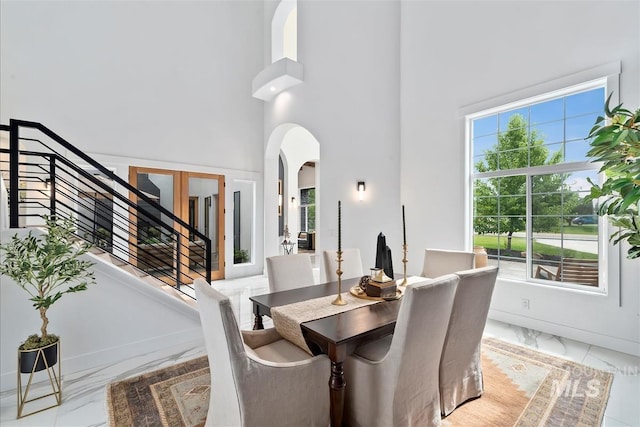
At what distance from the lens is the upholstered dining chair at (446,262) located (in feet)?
9.25

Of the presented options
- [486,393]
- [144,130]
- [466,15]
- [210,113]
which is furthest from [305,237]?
[486,393]

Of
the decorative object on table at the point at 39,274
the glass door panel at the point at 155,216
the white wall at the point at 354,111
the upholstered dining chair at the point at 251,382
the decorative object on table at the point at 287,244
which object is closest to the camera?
the upholstered dining chair at the point at 251,382

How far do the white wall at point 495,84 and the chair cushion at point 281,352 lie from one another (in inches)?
113

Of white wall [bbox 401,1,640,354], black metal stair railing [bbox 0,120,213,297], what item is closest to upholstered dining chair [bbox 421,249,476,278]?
white wall [bbox 401,1,640,354]

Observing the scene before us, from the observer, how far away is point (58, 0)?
440 centimetres

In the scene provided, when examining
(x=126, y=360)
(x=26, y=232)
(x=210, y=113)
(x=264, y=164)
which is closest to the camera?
(x=26, y=232)

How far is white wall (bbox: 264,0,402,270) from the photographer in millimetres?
4715

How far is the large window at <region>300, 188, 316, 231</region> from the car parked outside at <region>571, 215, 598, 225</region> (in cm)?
906

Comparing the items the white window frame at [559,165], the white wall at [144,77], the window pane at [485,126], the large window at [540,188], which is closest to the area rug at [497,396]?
the white window frame at [559,165]

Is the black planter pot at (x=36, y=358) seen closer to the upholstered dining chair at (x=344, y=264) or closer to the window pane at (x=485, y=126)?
the upholstered dining chair at (x=344, y=264)

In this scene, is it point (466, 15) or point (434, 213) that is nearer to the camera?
point (466, 15)

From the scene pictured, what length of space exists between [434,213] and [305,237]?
7.86 meters

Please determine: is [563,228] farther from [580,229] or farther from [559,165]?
[559,165]

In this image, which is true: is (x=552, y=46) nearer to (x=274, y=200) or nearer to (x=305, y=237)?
(x=274, y=200)
